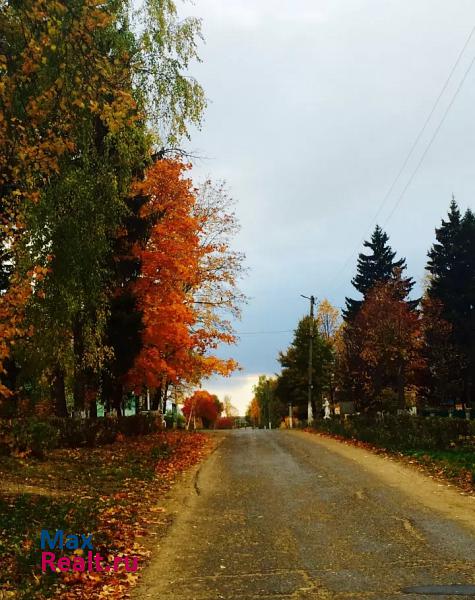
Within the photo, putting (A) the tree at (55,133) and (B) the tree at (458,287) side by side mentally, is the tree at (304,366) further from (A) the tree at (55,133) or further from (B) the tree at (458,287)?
(A) the tree at (55,133)

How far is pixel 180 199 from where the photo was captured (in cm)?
2333

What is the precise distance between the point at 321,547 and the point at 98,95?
6.21m

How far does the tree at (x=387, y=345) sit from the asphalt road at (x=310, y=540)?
2376 cm

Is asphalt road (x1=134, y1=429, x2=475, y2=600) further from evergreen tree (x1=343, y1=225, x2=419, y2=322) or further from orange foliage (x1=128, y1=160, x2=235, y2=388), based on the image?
evergreen tree (x1=343, y1=225, x2=419, y2=322)

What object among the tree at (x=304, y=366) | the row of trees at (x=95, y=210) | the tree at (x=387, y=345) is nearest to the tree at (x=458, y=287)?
the tree at (x=387, y=345)

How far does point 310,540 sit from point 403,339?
98.6 feet

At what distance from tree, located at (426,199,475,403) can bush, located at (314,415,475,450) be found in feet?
70.1

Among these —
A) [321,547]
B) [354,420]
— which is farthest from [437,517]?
[354,420]

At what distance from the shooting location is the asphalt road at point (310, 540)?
554 centimetres

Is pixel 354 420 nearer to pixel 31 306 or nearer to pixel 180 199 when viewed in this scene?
pixel 180 199

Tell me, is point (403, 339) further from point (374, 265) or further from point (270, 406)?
point (270, 406)

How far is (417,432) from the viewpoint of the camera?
17.9 meters

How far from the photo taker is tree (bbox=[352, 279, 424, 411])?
35750 millimetres

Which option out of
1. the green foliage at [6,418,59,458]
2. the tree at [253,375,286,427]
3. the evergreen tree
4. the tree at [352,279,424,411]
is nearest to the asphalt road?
the green foliage at [6,418,59,458]
